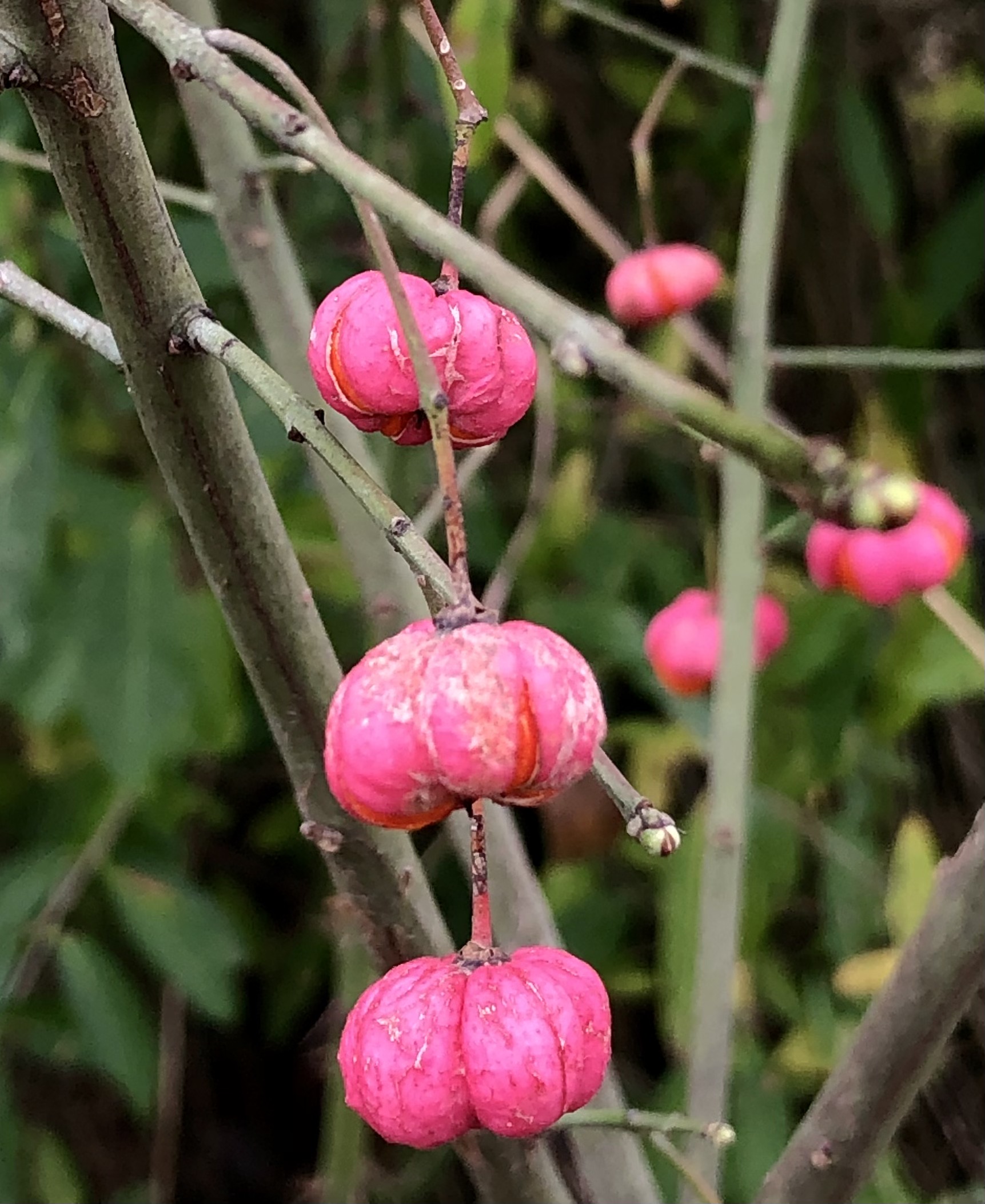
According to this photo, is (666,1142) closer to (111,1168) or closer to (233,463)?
(233,463)

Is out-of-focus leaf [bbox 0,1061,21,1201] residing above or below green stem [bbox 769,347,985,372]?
below

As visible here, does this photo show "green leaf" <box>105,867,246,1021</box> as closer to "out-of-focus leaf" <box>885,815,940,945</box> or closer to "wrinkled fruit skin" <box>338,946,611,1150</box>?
"out-of-focus leaf" <box>885,815,940,945</box>

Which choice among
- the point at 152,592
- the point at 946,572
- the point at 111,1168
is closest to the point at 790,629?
the point at 946,572

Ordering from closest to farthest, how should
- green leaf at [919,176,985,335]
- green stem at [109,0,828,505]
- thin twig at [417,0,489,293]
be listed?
green stem at [109,0,828,505] < thin twig at [417,0,489,293] < green leaf at [919,176,985,335]

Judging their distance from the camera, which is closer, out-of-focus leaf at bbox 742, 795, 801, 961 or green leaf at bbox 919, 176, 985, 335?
out-of-focus leaf at bbox 742, 795, 801, 961

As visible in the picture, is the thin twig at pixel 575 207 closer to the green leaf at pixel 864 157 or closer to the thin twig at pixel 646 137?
the thin twig at pixel 646 137

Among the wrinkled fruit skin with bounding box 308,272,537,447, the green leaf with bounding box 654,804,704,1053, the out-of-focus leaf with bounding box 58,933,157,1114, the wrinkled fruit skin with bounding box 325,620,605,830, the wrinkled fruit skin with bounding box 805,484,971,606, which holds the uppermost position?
the wrinkled fruit skin with bounding box 308,272,537,447

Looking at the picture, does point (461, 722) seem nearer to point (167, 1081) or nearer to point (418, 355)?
point (418, 355)

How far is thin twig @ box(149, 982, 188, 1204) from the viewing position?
38.2 inches

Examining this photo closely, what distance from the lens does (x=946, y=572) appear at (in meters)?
0.67

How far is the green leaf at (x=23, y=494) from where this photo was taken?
0.66 m

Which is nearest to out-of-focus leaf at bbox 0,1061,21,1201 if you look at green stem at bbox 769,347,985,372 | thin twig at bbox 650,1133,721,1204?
thin twig at bbox 650,1133,721,1204

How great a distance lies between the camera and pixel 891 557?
2.10 ft

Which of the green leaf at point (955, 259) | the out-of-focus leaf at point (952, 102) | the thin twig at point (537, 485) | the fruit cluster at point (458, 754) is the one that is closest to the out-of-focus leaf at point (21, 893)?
the thin twig at point (537, 485)
